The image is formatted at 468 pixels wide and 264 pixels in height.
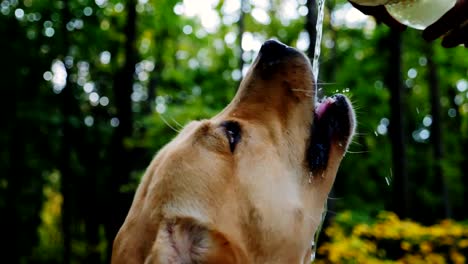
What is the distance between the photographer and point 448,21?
3.00 metres

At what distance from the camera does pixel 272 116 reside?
3350 millimetres

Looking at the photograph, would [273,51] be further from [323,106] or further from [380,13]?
[380,13]

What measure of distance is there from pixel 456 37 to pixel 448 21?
0.21 m

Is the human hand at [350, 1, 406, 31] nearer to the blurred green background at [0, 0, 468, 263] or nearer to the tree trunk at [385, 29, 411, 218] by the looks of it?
the blurred green background at [0, 0, 468, 263]

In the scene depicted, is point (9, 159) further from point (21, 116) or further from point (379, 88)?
point (379, 88)

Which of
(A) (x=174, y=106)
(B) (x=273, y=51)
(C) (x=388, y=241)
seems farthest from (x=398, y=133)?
(B) (x=273, y=51)

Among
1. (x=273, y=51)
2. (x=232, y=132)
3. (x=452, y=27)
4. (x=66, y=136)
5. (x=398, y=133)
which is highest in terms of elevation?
(x=452, y=27)

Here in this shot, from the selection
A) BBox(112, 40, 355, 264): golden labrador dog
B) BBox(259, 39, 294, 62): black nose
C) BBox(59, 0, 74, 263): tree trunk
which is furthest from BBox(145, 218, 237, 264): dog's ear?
BBox(59, 0, 74, 263): tree trunk

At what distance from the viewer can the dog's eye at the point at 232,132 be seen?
3166 mm

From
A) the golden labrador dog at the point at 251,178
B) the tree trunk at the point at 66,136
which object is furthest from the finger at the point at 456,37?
the tree trunk at the point at 66,136

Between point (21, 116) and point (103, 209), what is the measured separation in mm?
5010

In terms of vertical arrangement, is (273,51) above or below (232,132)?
above

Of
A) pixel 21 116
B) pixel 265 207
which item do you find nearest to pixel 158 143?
pixel 21 116

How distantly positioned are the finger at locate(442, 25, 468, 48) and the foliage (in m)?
3.91
